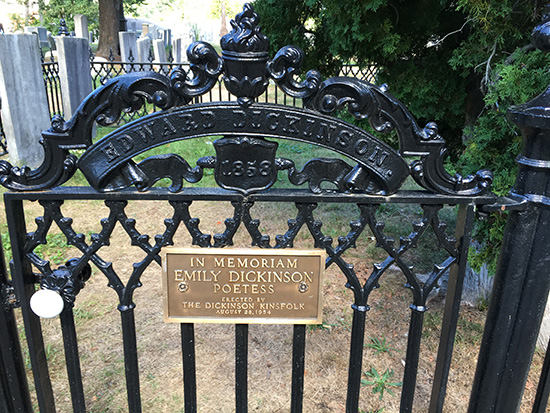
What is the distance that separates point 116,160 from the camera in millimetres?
1429

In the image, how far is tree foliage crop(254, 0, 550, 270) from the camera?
8.33 feet

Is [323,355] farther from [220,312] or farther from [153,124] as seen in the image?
[153,124]

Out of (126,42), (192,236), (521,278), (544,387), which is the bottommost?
(544,387)

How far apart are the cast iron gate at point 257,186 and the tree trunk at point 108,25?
1734 cm

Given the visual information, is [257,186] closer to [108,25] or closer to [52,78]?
[52,78]

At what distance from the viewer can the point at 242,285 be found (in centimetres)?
161

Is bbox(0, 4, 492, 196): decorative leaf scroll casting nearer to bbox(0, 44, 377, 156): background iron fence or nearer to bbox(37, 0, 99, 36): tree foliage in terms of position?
bbox(0, 44, 377, 156): background iron fence

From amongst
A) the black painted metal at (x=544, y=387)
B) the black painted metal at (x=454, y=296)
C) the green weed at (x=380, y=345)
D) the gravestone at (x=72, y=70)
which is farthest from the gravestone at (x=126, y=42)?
the black painted metal at (x=544, y=387)

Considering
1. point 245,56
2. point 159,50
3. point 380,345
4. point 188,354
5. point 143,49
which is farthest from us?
point 159,50

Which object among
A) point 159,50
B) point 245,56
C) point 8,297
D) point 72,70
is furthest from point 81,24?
point 245,56

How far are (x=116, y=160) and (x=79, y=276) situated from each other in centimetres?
49

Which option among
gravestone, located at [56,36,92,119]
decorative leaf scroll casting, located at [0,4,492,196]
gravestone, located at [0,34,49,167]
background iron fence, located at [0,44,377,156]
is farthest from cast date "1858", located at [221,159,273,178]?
gravestone, located at [56,36,92,119]

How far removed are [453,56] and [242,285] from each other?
242cm

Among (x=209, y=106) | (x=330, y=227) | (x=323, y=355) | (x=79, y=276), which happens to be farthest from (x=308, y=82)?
(x=330, y=227)
